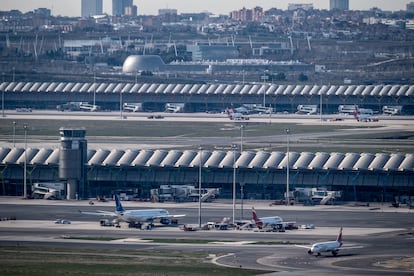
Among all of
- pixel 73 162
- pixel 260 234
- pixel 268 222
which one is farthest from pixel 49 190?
pixel 260 234

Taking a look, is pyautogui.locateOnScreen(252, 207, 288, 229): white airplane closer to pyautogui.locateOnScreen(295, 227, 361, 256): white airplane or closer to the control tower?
pyautogui.locateOnScreen(295, 227, 361, 256): white airplane

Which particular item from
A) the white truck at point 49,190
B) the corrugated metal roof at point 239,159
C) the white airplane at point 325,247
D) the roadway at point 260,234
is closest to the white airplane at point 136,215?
the roadway at point 260,234

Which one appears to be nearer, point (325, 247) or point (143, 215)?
point (325, 247)

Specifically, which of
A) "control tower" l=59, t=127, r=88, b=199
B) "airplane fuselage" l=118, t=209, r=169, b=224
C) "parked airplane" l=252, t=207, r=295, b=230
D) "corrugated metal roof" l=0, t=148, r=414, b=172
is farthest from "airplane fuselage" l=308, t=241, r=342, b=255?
"control tower" l=59, t=127, r=88, b=199

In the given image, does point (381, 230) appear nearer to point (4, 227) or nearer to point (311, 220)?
point (311, 220)

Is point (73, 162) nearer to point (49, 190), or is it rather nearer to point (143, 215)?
point (49, 190)

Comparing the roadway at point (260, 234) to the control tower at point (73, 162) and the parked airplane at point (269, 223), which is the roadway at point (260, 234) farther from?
the control tower at point (73, 162)
